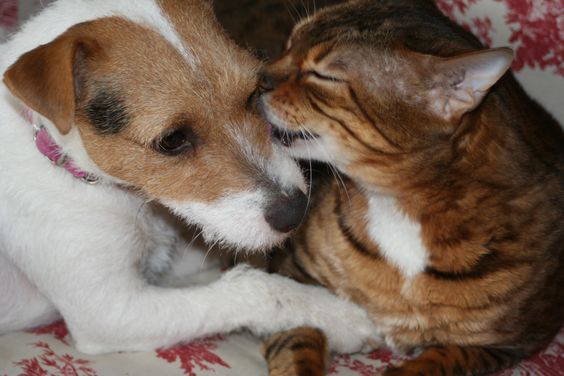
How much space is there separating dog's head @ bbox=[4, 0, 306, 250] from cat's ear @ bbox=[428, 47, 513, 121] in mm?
465

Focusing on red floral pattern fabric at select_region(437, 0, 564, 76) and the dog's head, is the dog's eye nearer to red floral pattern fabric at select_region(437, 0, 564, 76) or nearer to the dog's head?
the dog's head

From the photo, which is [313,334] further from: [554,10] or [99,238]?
[554,10]

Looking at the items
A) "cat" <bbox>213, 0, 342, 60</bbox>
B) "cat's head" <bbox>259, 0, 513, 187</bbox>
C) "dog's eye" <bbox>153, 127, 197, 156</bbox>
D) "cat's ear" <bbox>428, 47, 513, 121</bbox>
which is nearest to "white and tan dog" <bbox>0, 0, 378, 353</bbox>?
"dog's eye" <bbox>153, 127, 197, 156</bbox>

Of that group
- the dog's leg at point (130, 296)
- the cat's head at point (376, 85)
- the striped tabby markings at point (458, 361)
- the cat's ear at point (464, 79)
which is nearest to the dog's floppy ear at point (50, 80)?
the dog's leg at point (130, 296)

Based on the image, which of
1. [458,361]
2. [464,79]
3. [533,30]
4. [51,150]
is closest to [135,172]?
[51,150]

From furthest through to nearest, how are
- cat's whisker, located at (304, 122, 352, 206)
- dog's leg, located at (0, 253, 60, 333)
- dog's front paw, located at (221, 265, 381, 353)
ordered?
dog's leg, located at (0, 253, 60, 333), dog's front paw, located at (221, 265, 381, 353), cat's whisker, located at (304, 122, 352, 206)

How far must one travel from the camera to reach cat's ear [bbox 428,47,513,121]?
1934 millimetres

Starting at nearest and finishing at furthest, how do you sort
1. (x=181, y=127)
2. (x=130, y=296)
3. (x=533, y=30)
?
1. (x=181, y=127)
2. (x=130, y=296)
3. (x=533, y=30)

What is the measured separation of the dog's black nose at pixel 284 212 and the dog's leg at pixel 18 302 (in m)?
0.98

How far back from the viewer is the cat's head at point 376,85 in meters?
2.03

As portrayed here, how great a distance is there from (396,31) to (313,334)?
3.22 feet

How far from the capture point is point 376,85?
2105 mm

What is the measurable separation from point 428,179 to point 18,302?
1.47 meters

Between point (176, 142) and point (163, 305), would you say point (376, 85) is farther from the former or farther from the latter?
point (163, 305)
